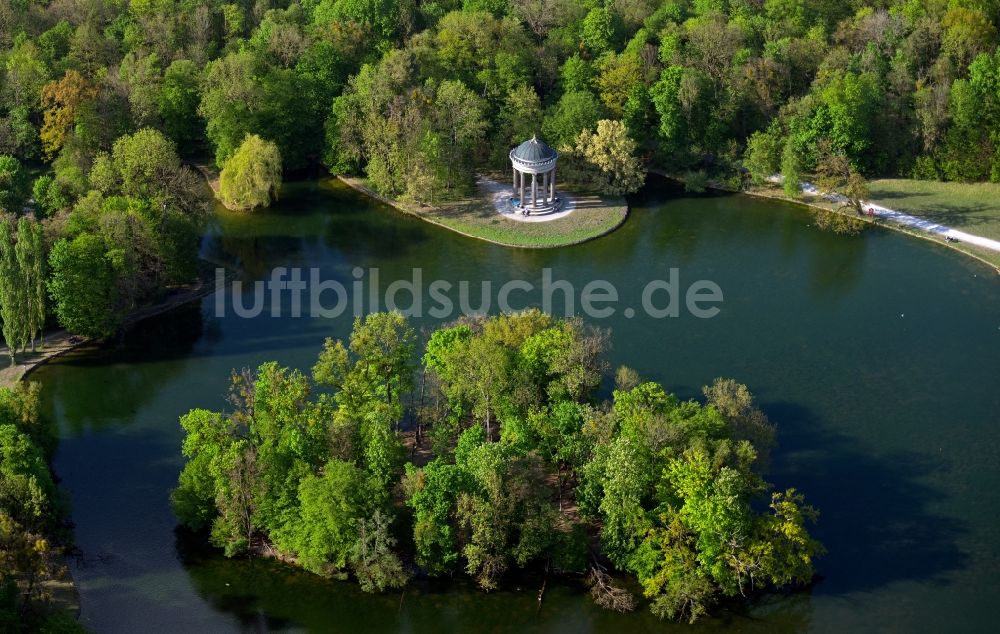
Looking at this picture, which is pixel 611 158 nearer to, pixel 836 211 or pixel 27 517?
pixel 836 211

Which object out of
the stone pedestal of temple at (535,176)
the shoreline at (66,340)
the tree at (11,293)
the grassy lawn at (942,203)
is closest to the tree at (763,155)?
the grassy lawn at (942,203)

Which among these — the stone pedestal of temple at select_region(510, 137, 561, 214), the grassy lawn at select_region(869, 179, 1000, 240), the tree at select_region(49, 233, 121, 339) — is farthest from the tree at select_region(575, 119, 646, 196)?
the tree at select_region(49, 233, 121, 339)

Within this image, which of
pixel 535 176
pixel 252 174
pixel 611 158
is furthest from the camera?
pixel 611 158

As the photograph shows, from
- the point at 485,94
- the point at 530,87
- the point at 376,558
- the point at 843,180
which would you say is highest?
the point at 530,87

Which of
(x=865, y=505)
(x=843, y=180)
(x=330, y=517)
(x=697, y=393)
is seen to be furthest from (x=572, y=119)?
(x=330, y=517)

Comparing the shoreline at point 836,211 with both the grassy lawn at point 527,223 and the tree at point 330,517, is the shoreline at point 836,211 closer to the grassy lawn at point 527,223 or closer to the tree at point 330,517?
the grassy lawn at point 527,223

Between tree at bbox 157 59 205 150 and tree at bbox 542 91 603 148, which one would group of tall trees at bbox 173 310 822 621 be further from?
tree at bbox 157 59 205 150
